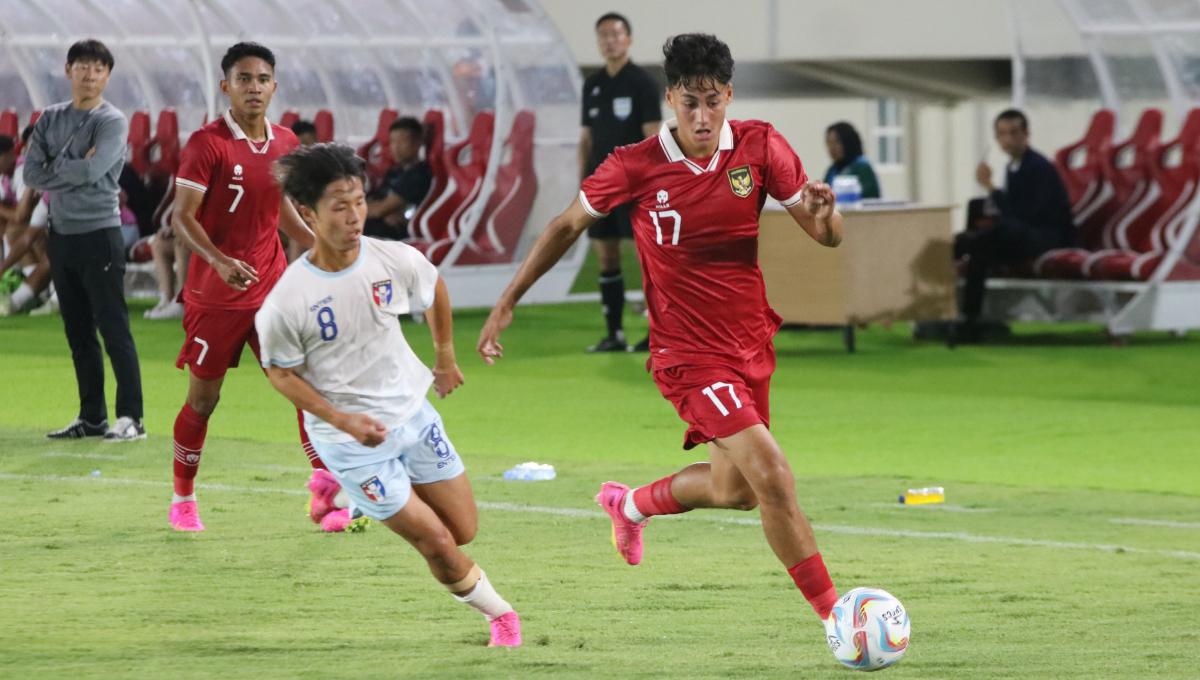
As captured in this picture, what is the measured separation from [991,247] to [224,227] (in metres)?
10.0

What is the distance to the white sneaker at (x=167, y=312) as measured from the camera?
2064 cm

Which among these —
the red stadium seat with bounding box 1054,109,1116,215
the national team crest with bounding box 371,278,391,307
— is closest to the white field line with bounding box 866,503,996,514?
the national team crest with bounding box 371,278,391,307

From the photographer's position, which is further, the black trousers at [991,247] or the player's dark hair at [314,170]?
the black trousers at [991,247]

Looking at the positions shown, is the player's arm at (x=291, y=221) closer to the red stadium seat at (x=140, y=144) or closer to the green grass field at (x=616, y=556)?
the green grass field at (x=616, y=556)

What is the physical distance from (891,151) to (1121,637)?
33740 mm

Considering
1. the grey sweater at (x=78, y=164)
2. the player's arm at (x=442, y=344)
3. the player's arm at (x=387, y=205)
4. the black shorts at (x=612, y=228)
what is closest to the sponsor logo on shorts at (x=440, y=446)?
the player's arm at (x=442, y=344)

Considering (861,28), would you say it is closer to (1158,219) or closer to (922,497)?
(1158,219)

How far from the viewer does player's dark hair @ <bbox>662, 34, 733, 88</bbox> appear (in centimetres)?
666

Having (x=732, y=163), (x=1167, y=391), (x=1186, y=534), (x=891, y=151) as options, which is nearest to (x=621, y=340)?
(x=1167, y=391)

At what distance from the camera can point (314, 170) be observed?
252 inches

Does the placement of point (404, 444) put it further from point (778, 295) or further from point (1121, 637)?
point (778, 295)

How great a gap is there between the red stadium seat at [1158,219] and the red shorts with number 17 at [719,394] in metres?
Answer: 11.3

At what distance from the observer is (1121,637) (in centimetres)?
668

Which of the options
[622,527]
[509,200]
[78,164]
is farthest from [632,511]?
[509,200]
